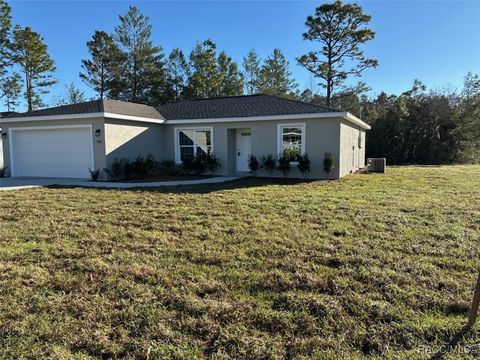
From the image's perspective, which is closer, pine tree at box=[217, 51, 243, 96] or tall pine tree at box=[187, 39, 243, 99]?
tall pine tree at box=[187, 39, 243, 99]

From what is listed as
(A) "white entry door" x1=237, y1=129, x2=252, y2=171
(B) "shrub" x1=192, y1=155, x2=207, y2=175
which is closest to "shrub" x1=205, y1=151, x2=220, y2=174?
(B) "shrub" x1=192, y1=155, x2=207, y2=175

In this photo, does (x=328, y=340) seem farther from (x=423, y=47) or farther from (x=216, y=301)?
(x=423, y=47)

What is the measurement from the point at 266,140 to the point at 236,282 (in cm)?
1114

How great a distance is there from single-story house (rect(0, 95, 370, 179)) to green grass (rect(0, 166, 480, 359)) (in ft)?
21.8

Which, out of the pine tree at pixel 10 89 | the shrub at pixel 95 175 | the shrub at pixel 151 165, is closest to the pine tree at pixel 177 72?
the pine tree at pixel 10 89

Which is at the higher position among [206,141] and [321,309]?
[206,141]

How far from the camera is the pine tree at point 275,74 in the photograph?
36562 millimetres

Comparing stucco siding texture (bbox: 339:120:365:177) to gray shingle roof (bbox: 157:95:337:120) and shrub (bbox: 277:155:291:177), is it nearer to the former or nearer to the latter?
gray shingle roof (bbox: 157:95:337:120)

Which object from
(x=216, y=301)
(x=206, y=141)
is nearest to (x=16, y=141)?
(x=206, y=141)

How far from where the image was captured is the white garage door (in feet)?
45.2

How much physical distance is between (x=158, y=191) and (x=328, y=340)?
26.8 ft

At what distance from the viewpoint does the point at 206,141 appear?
51.2ft

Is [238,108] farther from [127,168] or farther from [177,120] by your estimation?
[127,168]

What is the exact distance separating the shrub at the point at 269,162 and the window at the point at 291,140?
1.37 feet
